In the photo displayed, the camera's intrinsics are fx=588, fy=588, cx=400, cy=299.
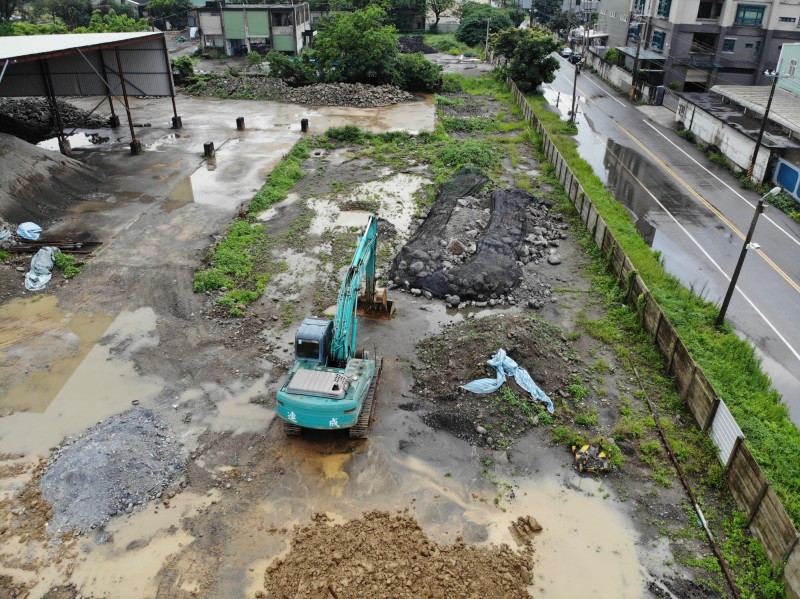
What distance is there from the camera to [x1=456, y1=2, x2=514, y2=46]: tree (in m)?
83.8

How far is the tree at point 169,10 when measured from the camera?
81.1 meters

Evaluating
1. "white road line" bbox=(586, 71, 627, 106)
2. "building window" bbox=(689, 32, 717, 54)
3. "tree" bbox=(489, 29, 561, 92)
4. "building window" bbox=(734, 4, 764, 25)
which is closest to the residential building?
"tree" bbox=(489, 29, 561, 92)

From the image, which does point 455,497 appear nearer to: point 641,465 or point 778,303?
point 641,465

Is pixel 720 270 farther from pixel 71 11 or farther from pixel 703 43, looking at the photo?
pixel 71 11

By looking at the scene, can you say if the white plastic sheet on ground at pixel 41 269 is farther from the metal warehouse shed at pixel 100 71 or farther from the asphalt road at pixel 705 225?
the asphalt road at pixel 705 225

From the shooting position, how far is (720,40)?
48.7 m

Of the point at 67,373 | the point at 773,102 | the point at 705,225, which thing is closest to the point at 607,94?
the point at 773,102

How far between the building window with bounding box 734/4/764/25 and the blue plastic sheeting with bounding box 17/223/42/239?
173 ft

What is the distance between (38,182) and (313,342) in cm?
2178

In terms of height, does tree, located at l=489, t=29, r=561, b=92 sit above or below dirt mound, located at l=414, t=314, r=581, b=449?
above

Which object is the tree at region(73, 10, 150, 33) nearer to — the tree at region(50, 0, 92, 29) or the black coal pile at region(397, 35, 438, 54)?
the tree at region(50, 0, 92, 29)

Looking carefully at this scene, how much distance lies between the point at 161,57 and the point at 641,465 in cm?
3994

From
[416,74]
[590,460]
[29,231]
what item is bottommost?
[590,460]

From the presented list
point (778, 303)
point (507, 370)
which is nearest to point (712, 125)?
point (778, 303)
